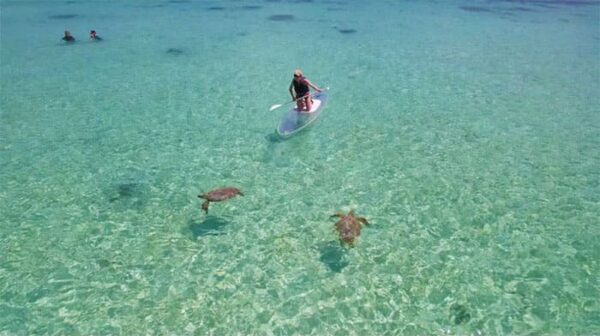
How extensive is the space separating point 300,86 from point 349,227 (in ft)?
24.5

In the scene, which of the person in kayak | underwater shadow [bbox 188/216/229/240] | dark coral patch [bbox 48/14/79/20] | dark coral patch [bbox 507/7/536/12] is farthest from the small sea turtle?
dark coral patch [bbox 507/7/536/12]

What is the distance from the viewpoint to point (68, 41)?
29094 millimetres

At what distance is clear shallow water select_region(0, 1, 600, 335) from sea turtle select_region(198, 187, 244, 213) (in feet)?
0.65

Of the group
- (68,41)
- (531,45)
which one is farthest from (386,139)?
(68,41)

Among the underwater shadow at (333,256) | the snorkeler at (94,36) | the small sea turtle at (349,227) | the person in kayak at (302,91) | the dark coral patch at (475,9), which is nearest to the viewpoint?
the underwater shadow at (333,256)

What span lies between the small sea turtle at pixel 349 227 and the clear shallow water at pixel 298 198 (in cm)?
22

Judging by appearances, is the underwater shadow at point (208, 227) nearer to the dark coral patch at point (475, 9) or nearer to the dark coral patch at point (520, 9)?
the dark coral patch at point (475, 9)

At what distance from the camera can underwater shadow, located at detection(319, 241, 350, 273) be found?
919cm

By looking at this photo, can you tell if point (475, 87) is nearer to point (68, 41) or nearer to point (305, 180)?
point (305, 180)

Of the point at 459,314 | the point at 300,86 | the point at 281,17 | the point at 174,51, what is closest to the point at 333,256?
the point at 459,314

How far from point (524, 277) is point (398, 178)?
14.6 feet

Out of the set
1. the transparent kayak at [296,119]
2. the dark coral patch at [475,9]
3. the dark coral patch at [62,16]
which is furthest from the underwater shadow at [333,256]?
the dark coral patch at [475,9]

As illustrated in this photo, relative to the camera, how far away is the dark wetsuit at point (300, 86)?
15.7 meters

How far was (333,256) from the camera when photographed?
31.1ft
